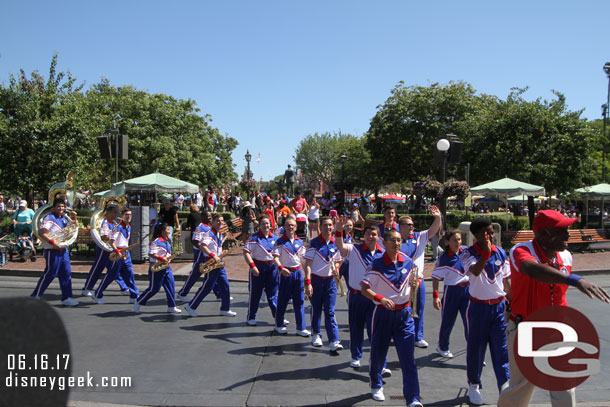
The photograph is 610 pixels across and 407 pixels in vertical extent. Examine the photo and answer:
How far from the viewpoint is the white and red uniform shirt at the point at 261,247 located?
822 centimetres

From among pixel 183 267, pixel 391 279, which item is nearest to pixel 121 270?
pixel 183 267

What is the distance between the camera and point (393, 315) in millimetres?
4988

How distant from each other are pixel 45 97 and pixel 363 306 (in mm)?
19801

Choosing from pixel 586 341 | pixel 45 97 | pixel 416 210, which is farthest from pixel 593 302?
pixel 416 210

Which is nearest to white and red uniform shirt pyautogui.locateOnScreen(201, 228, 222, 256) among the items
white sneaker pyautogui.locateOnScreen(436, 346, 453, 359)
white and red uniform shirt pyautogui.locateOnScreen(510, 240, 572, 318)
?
white sneaker pyautogui.locateOnScreen(436, 346, 453, 359)

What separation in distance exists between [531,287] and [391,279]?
1.34 metres

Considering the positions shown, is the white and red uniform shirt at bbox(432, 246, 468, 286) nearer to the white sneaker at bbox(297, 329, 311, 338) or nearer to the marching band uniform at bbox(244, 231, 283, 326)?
the white sneaker at bbox(297, 329, 311, 338)

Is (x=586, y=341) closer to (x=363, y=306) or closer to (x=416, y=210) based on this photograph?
(x=363, y=306)

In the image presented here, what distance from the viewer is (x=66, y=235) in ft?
31.0

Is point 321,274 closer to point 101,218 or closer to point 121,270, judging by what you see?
point 121,270

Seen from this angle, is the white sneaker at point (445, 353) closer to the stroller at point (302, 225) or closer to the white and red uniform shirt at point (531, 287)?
the white and red uniform shirt at point (531, 287)

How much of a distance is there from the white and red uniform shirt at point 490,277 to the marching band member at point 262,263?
3.59 meters

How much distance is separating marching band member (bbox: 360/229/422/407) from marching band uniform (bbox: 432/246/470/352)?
1732 millimetres

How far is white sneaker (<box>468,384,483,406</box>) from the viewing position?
5105 mm
